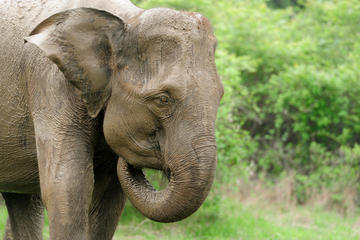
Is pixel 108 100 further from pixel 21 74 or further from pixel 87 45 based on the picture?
pixel 21 74

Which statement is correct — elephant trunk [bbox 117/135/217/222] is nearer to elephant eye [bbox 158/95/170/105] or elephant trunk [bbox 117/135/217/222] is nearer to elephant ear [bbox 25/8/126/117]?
elephant eye [bbox 158/95/170/105]

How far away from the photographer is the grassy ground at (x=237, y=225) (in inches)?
336

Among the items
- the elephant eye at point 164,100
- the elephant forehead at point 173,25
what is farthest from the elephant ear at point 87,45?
the elephant eye at point 164,100

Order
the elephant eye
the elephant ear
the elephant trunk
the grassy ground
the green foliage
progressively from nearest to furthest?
the elephant trunk < the elephant eye < the elephant ear < the grassy ground < the green foliage

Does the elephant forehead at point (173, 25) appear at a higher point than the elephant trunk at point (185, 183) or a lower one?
A: higher

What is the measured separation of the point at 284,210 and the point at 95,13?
8652 millimetres

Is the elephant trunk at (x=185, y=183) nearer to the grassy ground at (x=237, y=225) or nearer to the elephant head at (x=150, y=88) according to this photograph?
the elephant head at (x=150, y=88)

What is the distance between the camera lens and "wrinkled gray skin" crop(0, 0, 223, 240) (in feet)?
11.7

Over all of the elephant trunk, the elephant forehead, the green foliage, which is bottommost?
the green foliage

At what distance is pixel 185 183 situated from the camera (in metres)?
3.54

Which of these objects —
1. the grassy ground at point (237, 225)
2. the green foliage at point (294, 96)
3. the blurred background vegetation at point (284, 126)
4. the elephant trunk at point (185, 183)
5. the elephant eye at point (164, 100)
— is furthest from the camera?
the green foliage at point (294, 96)

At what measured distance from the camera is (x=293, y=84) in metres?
13.3

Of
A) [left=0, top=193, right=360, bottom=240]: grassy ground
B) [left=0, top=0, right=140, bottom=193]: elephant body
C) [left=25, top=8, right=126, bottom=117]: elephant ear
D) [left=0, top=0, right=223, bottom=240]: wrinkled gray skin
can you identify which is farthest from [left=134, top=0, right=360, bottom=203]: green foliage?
[left=25, top=8, right=126, bottom=117]: elephant ear

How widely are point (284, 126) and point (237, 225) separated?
4975 millimetres
